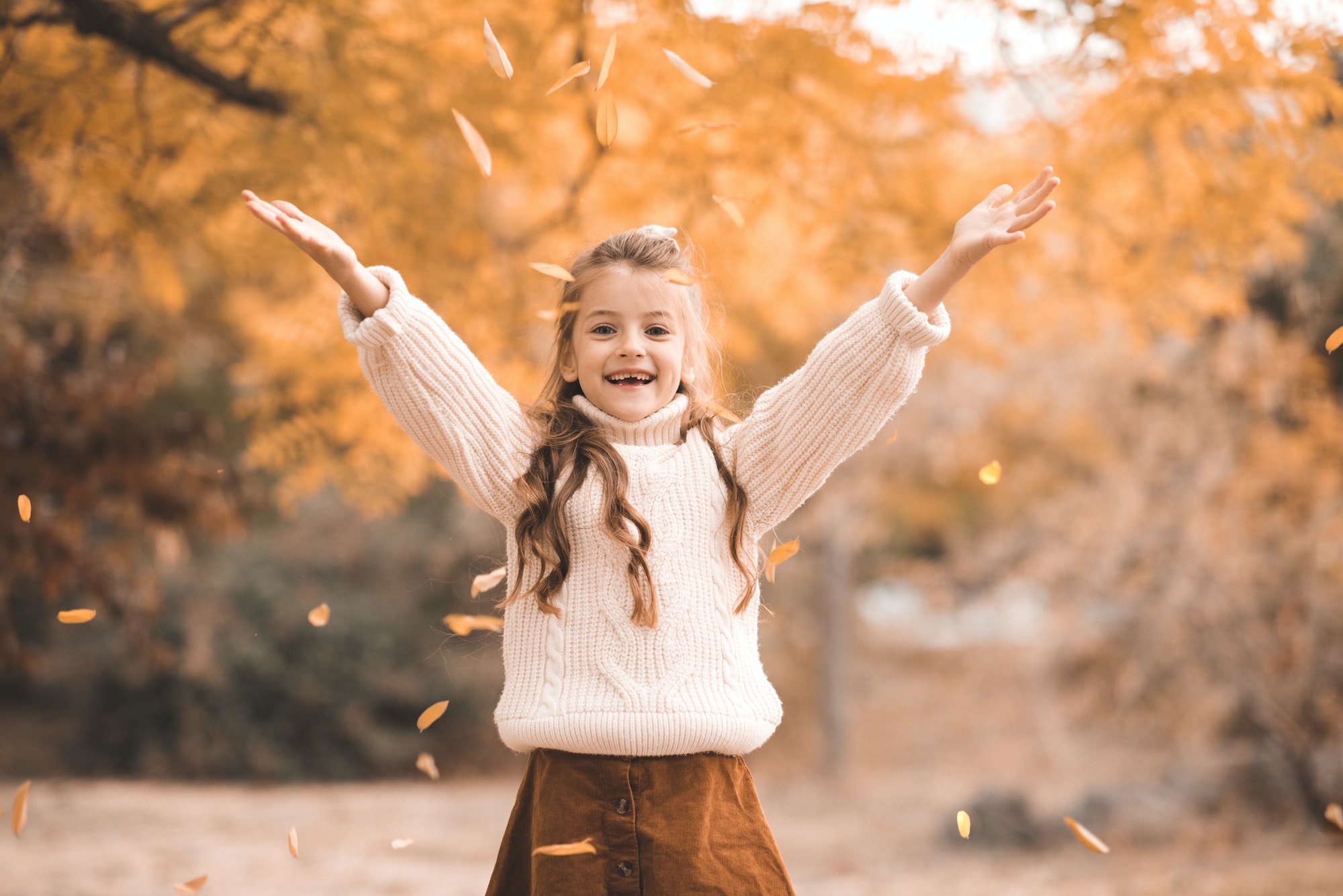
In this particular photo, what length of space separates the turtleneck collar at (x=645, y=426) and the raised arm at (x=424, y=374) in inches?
4.8

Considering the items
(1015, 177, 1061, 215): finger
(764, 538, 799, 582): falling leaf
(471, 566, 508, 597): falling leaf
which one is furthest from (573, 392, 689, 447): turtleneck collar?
(1015, 177, 1061, 215): finger

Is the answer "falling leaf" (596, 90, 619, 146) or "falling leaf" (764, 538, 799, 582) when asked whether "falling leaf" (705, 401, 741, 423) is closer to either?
"falling leaf" (764, 538, 799, 582)

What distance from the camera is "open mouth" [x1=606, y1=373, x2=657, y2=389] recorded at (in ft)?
6.17

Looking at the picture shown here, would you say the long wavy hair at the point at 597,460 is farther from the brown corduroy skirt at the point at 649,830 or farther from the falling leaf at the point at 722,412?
the brown corduroy skirt at the point at 649,830

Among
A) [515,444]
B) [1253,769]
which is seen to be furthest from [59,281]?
[1253,769]

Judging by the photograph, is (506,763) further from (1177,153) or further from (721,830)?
(721,830)

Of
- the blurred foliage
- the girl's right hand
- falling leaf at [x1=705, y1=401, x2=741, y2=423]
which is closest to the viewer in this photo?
the girl's right hand

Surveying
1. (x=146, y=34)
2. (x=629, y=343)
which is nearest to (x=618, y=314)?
(x=629, y=343)

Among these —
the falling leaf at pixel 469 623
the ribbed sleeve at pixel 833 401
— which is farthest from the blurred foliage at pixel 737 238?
the ribbed sleeve at pixel 833 401

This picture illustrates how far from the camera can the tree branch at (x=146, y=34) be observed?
113 inches

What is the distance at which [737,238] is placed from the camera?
500cm

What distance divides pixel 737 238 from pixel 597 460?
11.0 ft

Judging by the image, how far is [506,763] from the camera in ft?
31.4

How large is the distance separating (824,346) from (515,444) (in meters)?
0.54
